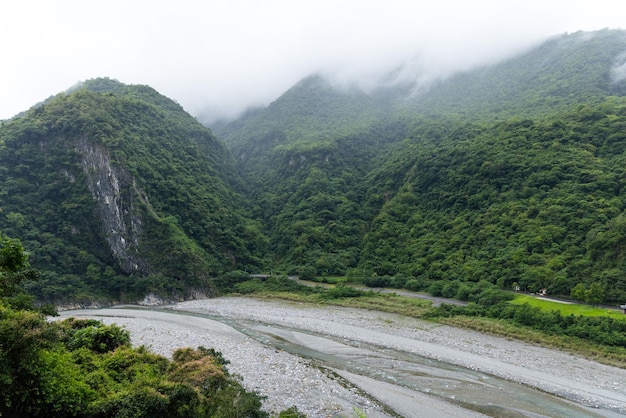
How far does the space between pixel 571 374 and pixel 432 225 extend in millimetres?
47124

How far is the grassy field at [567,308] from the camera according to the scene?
3831 cm

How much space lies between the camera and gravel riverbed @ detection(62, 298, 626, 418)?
80.0ft

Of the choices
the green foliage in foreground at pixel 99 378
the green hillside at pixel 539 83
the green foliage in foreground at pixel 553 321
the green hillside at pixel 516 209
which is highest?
the green hillside at pixel 539 83

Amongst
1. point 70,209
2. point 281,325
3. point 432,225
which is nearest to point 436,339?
point 281,325

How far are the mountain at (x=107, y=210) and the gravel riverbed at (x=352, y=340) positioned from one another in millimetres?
17651

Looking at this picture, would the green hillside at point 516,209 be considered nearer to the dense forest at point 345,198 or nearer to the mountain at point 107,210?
the dense forest at point 345,198

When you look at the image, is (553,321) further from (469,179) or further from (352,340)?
(469,179)

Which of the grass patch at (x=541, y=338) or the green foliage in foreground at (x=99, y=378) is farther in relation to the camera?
the grass patch at (x=541, y=338)

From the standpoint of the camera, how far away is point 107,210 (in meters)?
79.1

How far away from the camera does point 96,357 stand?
21.2 meters

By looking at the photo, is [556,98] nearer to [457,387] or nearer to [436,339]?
[436,339]

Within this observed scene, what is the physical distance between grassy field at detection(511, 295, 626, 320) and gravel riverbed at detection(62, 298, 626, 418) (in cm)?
767

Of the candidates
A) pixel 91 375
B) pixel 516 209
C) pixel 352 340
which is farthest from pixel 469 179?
pixel 91 375

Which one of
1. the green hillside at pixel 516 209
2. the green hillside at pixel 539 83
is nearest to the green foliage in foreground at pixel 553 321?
the green hillside at pixel 516 209
